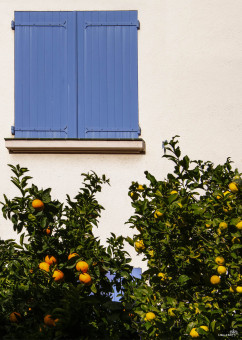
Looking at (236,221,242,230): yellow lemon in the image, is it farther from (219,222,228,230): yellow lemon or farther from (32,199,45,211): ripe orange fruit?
(32,199,45,211): ripe orange fruit

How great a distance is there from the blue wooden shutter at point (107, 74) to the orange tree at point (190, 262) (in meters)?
2.30

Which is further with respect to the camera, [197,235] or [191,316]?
[197,235]

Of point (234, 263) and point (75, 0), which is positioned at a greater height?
point (75, 0)

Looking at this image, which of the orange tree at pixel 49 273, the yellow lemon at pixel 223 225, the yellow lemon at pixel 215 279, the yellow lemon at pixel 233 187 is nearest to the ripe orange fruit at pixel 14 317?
the orange tree at pixel 49 273

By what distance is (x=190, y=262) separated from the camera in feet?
12.1

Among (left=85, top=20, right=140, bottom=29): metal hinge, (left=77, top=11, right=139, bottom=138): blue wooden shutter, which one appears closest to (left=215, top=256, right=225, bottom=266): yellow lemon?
(left=77, top=11, right=139, bottom=138): blue wooden shutter

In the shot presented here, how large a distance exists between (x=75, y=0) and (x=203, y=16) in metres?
1.48

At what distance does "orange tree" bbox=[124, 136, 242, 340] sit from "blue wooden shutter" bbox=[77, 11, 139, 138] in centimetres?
230

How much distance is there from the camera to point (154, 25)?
20.8ft

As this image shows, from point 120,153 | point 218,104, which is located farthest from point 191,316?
point 218,104

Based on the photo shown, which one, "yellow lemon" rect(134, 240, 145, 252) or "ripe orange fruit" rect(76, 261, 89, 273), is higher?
"yellow lemon" rect(134, 240, 145, 252)

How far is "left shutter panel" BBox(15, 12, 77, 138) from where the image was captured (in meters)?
6.15

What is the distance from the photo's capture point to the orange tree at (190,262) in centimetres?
338

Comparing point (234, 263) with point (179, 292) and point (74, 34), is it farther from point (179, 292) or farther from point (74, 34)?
point (74, 34)
